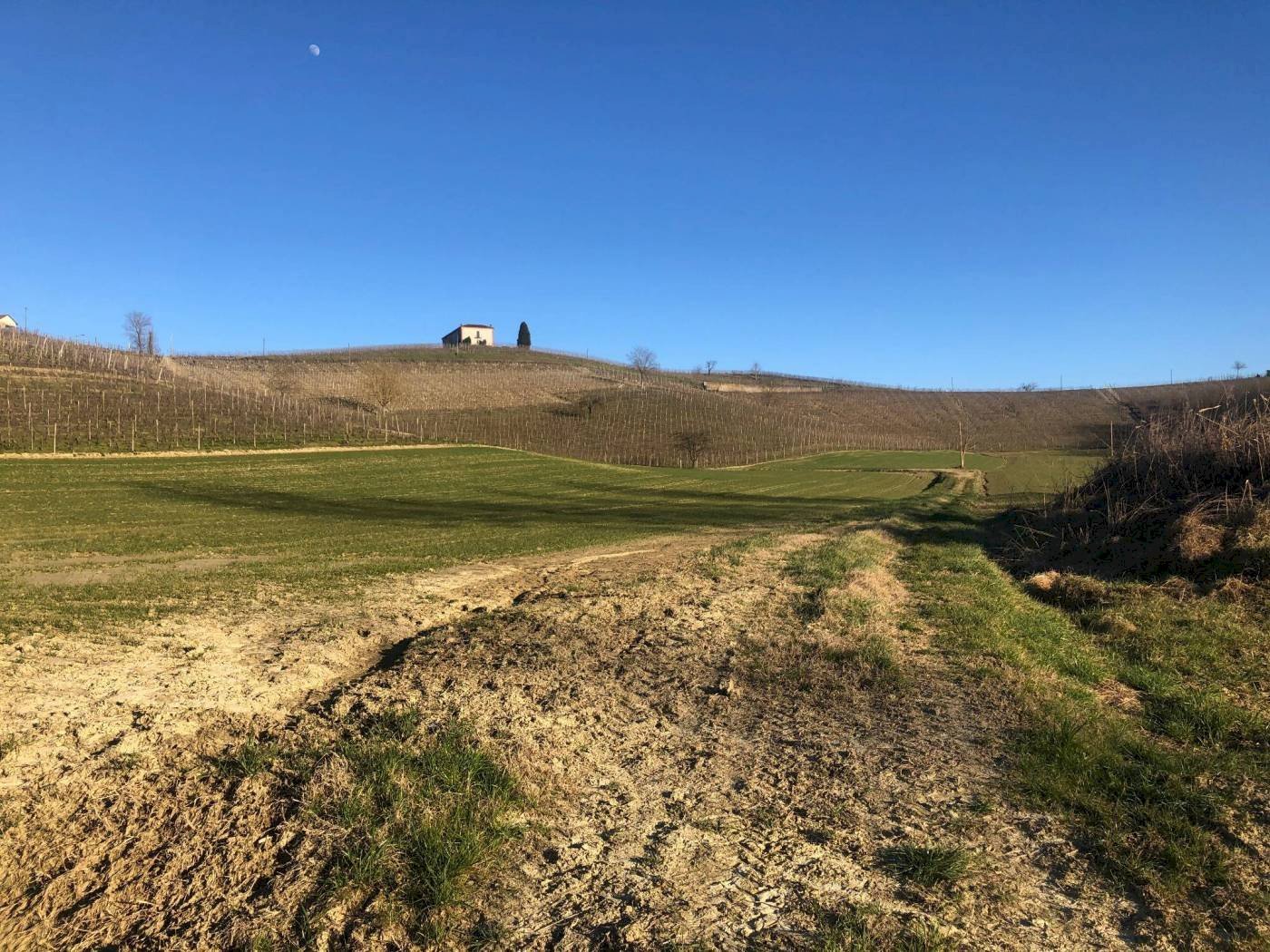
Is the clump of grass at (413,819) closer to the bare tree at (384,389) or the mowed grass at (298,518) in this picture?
the mowed grass at (298,518)

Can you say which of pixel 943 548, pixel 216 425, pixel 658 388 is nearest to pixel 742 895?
pixel 943 548

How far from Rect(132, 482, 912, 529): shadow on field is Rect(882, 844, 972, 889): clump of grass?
56.3 ft

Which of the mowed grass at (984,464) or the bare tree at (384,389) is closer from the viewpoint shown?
the mowed grass at (984,464)

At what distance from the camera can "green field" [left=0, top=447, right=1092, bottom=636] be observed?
35.3 ft

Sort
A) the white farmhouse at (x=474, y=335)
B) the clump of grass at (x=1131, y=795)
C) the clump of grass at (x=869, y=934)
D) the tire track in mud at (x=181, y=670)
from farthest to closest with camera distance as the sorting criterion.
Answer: the white farmhouse at (x=474, y=335) < the tire track in mud at (x=181, y=670) < the clump of grass at (x=1131, y=795) < the clump of grass at (x=869, y=934)

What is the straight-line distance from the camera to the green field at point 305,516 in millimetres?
10766

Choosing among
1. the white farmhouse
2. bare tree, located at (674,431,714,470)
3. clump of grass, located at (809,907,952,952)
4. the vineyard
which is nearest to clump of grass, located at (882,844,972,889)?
clump of grass, located at (809,907,952,952)

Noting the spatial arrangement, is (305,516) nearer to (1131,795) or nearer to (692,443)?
(1131,795)

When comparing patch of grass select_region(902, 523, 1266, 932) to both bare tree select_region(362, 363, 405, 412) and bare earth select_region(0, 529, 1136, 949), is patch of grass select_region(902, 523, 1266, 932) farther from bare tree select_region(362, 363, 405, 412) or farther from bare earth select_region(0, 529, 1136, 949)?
bare tree select_region(362, 363, 405, 412)

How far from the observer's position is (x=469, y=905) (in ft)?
11.3

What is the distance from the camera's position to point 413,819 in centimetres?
404

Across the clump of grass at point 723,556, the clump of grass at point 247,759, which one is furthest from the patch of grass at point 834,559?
the clump of grass at point 247,759

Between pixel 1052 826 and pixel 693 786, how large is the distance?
2.12 m

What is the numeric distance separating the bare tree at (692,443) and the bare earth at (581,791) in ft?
201
